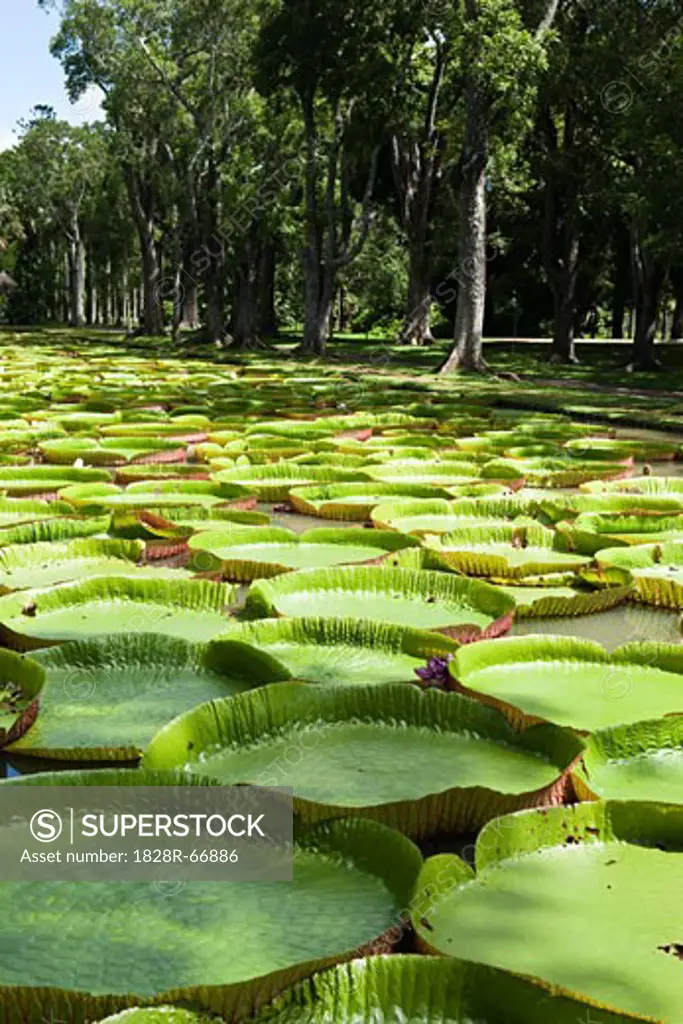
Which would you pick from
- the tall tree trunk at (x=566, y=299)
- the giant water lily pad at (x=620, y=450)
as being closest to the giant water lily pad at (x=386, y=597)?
the giant water lily pad at (x=620, y=450)

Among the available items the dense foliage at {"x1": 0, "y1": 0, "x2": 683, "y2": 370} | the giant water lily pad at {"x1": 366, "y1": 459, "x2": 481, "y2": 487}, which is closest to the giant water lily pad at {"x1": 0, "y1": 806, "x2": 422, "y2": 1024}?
the giant water lily pad at {"x1": 366, "y1": 459, "x2": 481, "y2": 487}

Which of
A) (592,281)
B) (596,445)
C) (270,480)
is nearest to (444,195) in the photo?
(592,281)

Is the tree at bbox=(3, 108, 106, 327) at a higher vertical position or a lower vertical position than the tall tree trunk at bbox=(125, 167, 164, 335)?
higher

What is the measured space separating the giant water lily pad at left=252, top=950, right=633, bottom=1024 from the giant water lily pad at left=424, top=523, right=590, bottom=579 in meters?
2.42

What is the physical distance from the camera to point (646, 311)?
1970cm

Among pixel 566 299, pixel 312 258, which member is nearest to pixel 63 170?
pixel 312 258

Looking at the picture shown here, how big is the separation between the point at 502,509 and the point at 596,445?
9.44 ft

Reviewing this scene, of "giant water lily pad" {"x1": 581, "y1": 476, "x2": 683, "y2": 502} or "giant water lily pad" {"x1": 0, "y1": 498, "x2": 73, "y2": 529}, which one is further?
"giant water lily pad" {"x1": 581, "y1": 476, "x2": 683, "y2": 502}

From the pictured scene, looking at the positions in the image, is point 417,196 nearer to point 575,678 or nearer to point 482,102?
point 482,102

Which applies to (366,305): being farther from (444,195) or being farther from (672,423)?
(672,423)

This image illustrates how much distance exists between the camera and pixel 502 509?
4.88 meters

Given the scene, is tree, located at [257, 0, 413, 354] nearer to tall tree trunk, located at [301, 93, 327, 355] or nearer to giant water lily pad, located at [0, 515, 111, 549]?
tall tree trunk, located at [301, 93, 327, 355]

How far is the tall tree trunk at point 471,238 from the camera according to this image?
15.1 m

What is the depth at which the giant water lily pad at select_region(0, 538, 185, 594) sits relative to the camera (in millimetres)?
3668
